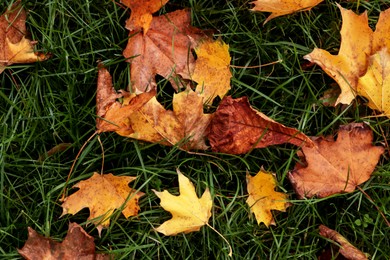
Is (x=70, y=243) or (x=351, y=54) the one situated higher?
(x=351, y=54)

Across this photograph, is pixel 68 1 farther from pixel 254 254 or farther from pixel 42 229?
pixel 254 254

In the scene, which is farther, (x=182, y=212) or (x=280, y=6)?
(x=280, y=6)

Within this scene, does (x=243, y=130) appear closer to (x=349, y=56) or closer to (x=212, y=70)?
(x=212, y=70)

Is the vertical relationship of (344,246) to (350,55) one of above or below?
below

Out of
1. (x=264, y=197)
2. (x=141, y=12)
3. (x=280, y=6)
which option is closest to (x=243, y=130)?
(x=264, y=197)

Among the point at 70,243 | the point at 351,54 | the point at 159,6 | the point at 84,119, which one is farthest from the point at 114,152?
the point at 351,54

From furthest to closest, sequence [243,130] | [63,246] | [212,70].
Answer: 1. [212,70]
2. [243,130]
3. [63,246]
